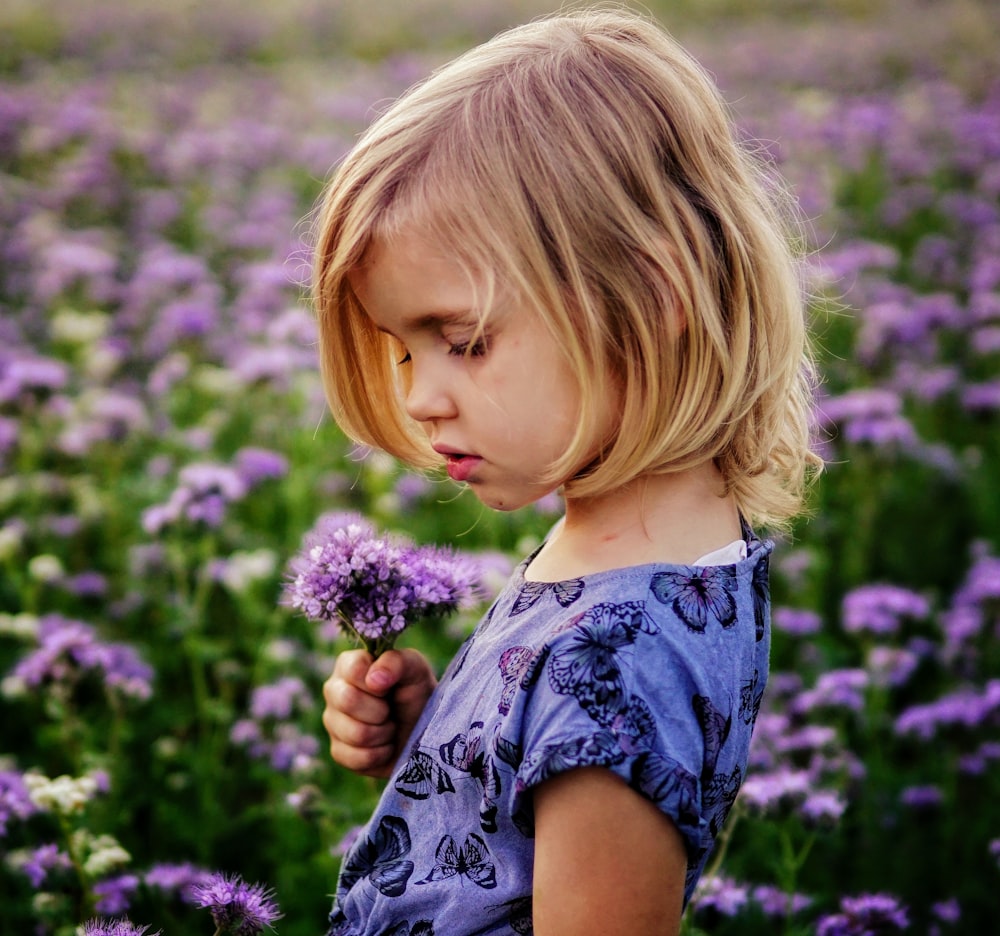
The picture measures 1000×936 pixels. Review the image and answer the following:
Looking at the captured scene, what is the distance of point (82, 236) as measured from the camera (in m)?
5.83

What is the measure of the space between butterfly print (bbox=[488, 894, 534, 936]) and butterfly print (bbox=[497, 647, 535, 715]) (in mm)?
230

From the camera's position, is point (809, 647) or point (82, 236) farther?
point (82, 236)

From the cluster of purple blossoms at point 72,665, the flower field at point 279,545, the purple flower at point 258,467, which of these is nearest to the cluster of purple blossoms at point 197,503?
the flower field at point 279,545

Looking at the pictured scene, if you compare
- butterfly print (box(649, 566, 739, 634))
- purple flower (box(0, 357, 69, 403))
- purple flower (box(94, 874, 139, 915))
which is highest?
butterfly print (box(649, 566, 739, 634))

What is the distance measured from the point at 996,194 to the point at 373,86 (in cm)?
532

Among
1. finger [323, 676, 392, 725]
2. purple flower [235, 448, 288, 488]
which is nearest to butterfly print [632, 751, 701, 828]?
finger [323, 676, 392, 725]

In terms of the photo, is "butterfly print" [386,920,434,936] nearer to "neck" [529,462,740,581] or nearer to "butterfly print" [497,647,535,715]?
"butterfly print" [497,647,535,715]

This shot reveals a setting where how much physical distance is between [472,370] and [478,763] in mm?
483

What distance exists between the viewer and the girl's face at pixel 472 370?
1.32m

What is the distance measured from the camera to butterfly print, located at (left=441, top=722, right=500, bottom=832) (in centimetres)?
131

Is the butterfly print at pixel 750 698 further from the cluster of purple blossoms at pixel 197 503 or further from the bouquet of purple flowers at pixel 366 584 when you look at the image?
the cluster of purple blossoms at pixel 197 503

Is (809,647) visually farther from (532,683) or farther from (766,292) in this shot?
(532,683)

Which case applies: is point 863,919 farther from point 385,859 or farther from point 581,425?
point 581,425

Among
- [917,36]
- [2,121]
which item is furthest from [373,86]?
[917,36]
